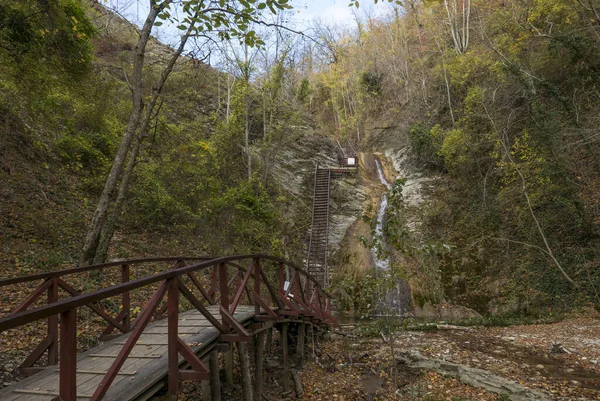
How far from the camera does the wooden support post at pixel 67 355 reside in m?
2.29

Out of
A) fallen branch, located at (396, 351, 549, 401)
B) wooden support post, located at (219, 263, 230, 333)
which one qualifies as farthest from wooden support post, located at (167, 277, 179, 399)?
fallen branch, located at (396, 351, 549, 401)

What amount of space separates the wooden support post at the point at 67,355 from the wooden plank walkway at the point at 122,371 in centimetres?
64

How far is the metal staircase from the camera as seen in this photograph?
58.3ft

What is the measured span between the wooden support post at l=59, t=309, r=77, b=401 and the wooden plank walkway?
64cm

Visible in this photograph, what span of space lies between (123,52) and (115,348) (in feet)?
70.1

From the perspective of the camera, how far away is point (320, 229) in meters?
19.9

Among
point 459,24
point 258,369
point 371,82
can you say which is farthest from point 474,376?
point 371,82

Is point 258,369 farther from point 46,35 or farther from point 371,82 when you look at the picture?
point 371,82

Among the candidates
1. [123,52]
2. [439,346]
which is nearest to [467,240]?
[439,346]

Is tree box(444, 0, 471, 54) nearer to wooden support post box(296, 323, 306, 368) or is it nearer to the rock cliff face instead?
the rock cliff face

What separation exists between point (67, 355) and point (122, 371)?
133cm

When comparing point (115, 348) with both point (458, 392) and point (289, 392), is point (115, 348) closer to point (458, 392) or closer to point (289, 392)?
point (289, 392)

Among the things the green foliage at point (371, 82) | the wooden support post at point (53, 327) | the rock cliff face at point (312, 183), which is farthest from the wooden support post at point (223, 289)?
the green foliage at point (371, 82)

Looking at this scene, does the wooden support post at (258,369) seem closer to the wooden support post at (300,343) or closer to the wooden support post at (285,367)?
the wooden support post at (285,367)
